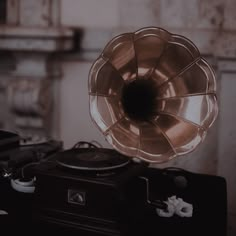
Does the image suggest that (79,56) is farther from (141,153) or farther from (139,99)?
(141,153)

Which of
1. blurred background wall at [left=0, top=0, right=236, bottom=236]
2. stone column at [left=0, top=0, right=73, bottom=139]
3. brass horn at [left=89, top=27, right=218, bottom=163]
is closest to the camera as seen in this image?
brass horn at [left=89, top=27, right=218, bottom=163]

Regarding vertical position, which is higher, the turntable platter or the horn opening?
the horn opening

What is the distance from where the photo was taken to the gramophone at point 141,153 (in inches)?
44.3

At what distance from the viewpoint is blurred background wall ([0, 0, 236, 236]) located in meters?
1.75

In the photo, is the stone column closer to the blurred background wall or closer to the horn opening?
the blurred background wall

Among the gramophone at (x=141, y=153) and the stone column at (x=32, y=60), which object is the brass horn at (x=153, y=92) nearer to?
the gramophone at (x=141, y=153)

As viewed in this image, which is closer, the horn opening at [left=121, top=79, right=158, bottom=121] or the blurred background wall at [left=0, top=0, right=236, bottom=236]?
the horn opening at [left=121, top=79, right=158, bottom=121]

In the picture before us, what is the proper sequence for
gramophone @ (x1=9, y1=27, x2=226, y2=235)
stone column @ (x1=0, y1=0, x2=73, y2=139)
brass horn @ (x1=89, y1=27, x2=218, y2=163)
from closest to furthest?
gramophone @ (x1=9, y1=27, x2=226, y2=235), brass horn @ (x1=89, y1=27, x2=218, y2=163), stone column @ (x1=0, y1=0, x2=73, y2=139)

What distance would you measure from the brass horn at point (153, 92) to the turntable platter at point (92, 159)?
2.0 inches

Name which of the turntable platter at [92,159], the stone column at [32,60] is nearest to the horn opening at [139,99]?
the turntable platter at [92,159]

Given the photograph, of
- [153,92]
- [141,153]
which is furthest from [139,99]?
[141,153]

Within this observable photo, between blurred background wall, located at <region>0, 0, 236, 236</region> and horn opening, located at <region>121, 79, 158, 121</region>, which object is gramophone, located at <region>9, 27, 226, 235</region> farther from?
blurred background wall, located at <region>0, 0, 236, 236</region>

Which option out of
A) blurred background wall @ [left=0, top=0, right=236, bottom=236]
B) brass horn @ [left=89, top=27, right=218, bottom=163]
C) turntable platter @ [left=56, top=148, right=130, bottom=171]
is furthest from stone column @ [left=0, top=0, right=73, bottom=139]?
turntable platter @ [left=56, top=148, right=130, bottom=171]

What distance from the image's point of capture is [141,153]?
4.06ft
